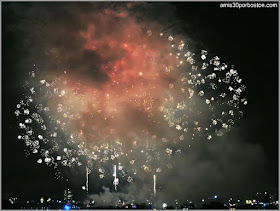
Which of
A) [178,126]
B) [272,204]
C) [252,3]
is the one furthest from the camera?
[272,204]

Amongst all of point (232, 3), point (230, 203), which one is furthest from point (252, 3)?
point (230, 203)

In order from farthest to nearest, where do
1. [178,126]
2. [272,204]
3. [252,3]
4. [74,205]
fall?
1. [272,204]
2. [74,205]
3. [178,126]
4. [252,3]

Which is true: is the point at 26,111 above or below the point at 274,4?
below

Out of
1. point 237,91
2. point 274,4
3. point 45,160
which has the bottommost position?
point 45,160

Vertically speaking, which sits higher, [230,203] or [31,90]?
[31,90]

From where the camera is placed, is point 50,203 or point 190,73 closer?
point 190,73

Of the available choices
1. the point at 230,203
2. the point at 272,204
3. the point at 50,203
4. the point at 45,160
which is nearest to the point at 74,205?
the point at 50,203

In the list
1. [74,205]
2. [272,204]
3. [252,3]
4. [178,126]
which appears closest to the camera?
[252,3]

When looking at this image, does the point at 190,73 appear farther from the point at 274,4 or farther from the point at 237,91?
the point at 274,4

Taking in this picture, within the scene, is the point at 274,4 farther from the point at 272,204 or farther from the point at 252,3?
the point at 272,204
